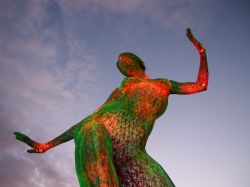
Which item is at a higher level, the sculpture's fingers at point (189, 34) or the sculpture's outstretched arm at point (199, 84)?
the sculpture's fingers at point (189, 34)

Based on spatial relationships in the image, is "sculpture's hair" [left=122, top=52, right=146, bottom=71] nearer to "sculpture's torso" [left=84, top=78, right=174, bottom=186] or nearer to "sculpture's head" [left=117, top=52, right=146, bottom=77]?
"sculpture's head" [left=117, top=52, right=146, bottom=77]

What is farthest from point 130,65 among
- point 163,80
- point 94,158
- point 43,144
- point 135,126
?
point 94,158

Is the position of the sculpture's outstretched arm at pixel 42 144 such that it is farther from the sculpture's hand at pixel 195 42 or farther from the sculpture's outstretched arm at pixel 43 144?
the sculpture's hand at pixel 195 42

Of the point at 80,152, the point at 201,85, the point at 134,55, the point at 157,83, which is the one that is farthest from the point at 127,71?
the point at 80,152

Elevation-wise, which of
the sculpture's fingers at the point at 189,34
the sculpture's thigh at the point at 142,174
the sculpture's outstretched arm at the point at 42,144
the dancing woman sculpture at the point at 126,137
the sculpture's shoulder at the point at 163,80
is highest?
the sculpture's fingers at the point at 189,34

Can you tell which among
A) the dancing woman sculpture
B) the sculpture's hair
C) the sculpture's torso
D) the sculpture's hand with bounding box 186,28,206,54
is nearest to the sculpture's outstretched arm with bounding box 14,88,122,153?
the dancing woman sculpture

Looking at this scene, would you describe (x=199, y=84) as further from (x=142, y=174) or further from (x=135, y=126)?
(x=142, y=174)

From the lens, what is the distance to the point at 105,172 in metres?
3.32

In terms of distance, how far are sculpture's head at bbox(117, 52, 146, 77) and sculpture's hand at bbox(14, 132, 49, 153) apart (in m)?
1.32

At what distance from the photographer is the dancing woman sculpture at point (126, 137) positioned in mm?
3420

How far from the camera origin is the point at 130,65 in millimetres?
4559

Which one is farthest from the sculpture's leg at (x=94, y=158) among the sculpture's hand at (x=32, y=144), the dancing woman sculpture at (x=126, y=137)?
the sculpture's hand at (x=32, y=144)

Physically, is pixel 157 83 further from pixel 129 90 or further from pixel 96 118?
pixel 96 118

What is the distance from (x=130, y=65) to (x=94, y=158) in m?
1.53
